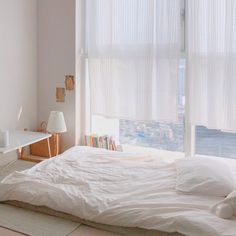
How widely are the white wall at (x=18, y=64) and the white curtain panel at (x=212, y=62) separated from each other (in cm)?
172

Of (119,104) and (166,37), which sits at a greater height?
(166,37)

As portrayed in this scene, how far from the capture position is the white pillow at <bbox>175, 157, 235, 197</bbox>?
6.76ft

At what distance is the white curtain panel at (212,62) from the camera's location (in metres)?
2.80

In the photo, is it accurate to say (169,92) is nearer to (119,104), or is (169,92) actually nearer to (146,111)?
(146,111)

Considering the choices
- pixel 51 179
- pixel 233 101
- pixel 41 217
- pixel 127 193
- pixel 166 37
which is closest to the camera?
pixel 41 217

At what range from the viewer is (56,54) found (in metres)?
3.58

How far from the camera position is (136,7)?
3174mm

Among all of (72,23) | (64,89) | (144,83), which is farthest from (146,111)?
(72,23)

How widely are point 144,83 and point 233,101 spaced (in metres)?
0.85

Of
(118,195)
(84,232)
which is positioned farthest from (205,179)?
(84,232)

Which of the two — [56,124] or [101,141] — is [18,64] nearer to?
[56,124]

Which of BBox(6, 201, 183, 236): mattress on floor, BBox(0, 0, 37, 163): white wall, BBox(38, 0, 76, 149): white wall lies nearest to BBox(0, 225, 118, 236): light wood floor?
BBox(6, 201, 183, 236): mattress on floor

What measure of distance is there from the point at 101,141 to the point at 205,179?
62.5 inches

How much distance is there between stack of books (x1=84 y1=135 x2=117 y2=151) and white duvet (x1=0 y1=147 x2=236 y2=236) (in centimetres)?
65
